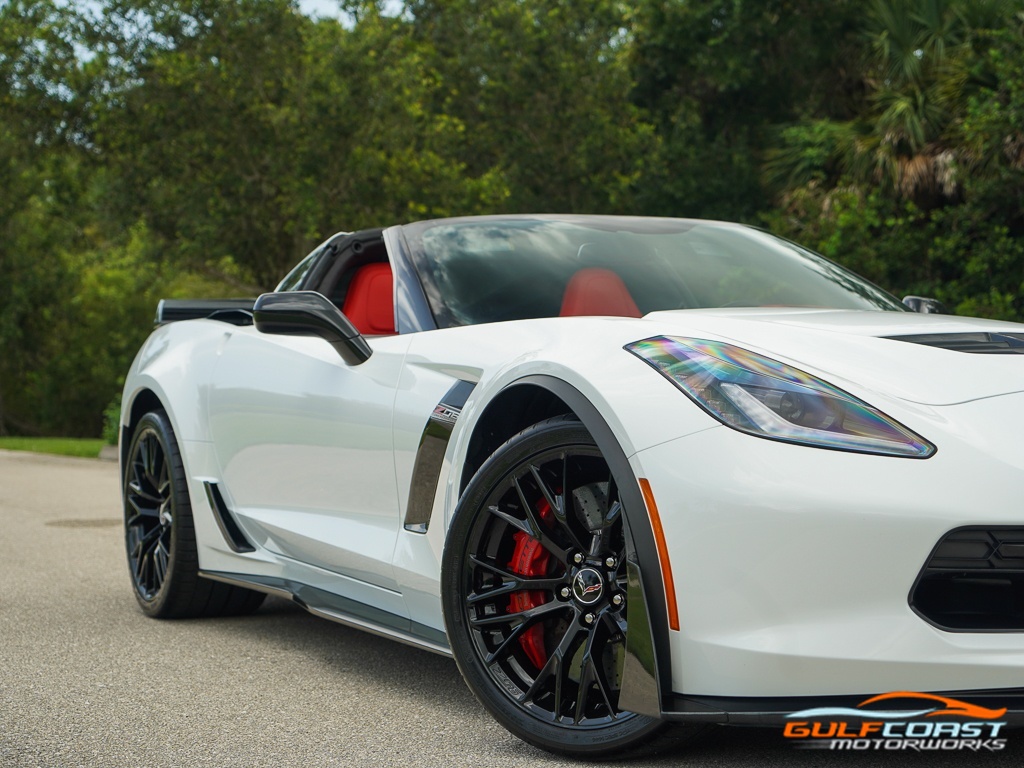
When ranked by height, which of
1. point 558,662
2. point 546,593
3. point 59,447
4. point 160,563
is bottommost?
point 59,447

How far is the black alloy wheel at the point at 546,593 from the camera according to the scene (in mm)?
2941

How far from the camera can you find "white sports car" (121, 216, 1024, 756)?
8.36 feet

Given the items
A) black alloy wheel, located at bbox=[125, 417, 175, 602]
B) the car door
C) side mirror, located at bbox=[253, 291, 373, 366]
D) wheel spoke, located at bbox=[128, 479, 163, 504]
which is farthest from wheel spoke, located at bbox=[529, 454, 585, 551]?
wheel spoke, located at bbox=[128, 479, 163, 504]

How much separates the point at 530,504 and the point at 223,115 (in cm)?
1666

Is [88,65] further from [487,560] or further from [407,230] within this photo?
[487,560]

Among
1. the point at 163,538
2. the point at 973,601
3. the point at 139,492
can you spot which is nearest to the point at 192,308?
the point at 139,492

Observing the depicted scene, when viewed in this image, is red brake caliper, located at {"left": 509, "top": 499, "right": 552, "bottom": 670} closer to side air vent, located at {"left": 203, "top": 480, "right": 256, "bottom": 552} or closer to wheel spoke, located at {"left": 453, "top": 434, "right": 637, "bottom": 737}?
wheel spoke, located at {"left": 453, "top": 434, "right": 637, "bottom": 737}

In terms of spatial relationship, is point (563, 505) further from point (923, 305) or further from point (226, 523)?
point (923, 305)

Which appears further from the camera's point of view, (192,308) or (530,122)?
(530,122)

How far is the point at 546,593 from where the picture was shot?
316 cm

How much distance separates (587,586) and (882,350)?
800 millimetres

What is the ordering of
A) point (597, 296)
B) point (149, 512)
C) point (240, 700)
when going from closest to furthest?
point (240, 700), point (597, 296), point (149, 512)

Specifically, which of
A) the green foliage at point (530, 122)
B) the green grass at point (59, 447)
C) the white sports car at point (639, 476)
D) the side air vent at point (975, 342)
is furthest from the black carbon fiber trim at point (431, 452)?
the green grass at point (59, 447)

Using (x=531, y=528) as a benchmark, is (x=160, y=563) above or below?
below
